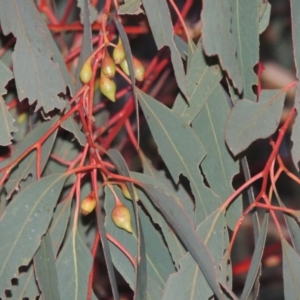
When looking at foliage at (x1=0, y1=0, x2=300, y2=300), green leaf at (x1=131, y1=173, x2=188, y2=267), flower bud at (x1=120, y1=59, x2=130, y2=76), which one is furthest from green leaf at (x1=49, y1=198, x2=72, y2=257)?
flower bud at (x1=120, y1=59, x2=130, y2=76)

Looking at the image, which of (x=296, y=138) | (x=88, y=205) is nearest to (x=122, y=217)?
(x=88, y=205)

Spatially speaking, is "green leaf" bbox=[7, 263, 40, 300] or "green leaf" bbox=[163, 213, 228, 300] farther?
"green leaf" bbox=[7, 263, 40, 300]

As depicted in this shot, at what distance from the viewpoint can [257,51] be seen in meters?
0.97

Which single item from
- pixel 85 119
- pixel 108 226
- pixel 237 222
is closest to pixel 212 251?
pixel 237 222

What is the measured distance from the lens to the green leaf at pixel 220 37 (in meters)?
0.86

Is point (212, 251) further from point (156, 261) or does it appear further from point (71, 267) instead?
point (71, 267)

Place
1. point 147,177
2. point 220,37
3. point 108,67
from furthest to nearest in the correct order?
point 147,177 → point 108,67 → point 220,37

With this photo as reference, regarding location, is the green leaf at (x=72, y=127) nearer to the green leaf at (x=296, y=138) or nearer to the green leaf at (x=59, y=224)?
the green leaf at (x=59, y=224)

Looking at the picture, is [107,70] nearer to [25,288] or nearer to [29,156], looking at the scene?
[29,156]

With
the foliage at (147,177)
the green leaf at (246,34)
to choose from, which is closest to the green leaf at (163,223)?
the foliage at (147,177)

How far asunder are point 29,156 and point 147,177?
0.64 ft

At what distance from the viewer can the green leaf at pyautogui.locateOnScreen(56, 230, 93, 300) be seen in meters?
1.05

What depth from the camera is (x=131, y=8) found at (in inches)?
38.7

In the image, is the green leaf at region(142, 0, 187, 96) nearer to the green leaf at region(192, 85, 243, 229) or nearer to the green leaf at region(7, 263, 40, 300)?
the green leaf at region(192, 85, 243, 229)
